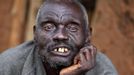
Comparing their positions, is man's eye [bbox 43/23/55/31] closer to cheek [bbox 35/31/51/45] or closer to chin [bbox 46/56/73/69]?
cheek [bbox 35/31/51/45]

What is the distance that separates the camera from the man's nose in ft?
18.6

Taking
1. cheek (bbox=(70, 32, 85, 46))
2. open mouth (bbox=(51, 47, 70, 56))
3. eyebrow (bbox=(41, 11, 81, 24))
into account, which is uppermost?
eyebrow (bbox=(41, 11, 81, 24))

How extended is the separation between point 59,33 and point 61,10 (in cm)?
24

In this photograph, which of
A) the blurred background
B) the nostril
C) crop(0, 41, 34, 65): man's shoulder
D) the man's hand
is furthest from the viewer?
the blurred background

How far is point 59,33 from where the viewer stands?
5727 mm

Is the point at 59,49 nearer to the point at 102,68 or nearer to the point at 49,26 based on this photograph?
the point at 49,26

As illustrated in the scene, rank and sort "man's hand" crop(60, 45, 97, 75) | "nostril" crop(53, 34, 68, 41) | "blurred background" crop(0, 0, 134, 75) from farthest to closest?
"blurred background" crop(0, 0, 134, 75)
"man's hand" crop(60, 45, 97, 75)
"nostril" crop(53, 34, 68, 41)

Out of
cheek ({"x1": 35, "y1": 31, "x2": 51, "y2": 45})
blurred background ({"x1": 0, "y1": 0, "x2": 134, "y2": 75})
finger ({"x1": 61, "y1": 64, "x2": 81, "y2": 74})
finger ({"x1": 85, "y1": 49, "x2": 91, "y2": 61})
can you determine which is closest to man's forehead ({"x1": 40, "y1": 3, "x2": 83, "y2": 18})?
cheek ({"x1": 35, "y1": 31, "x2": 51, "y2": 45})

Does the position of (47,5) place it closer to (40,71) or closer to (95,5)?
(40,71)

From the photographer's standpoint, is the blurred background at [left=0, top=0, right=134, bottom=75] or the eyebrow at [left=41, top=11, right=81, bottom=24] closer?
the eyebrow at [left=41, top=11, right=81, bottom=24]

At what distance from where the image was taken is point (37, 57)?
19.8ft

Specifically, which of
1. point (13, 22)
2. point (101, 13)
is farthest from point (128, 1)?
point (13, 22)

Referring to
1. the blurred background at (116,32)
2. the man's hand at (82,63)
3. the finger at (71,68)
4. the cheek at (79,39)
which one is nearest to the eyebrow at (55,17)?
the cheek at (79,39)

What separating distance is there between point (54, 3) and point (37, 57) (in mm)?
478
